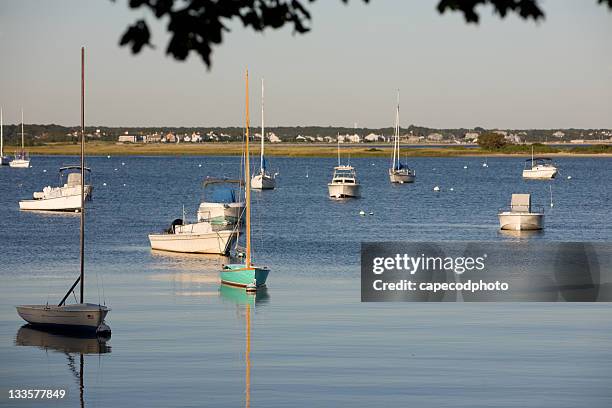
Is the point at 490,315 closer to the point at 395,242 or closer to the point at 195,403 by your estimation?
the point at 195,403

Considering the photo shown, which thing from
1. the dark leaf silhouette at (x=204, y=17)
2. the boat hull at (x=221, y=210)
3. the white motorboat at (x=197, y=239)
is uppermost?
the dark leaf silhouette at (x=204, y=17)

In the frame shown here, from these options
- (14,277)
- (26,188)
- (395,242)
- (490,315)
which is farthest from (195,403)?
(26,188)

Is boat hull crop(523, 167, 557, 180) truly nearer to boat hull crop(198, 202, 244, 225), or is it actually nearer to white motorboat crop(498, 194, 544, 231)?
white motorboat crop(498, 194, 544, 231)

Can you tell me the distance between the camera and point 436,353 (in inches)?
1211

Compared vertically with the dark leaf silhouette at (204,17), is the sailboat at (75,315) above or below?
below

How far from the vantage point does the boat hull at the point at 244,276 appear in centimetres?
4294

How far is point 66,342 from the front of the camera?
32938mm

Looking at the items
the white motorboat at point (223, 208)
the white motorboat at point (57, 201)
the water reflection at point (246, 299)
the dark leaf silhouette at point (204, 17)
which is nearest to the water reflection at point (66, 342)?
the water reflection at point (246, 299)

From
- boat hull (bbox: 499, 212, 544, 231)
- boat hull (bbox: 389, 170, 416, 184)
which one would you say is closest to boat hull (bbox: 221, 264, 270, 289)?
boat hull (bbox: 499, 212, 544, 231)

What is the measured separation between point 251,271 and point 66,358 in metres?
12.7

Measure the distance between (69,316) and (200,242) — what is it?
2420 centimetres

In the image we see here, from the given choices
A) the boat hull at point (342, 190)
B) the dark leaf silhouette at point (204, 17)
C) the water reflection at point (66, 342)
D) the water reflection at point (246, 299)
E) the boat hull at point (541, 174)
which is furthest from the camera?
the boat hull at point (541, 174)

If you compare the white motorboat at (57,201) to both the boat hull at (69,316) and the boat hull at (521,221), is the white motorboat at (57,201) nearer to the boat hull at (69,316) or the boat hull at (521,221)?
the boat hull at (521,221)

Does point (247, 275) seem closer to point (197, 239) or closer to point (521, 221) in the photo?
point (197, 239)
